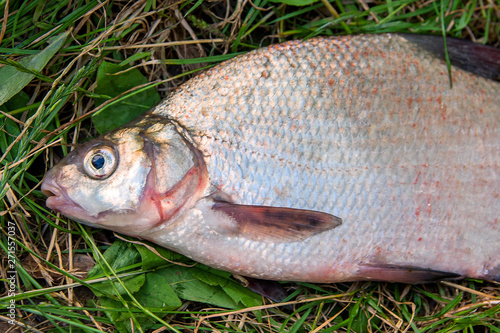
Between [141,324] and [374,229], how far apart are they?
1544 millimetres

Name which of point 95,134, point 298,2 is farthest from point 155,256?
point 298,2

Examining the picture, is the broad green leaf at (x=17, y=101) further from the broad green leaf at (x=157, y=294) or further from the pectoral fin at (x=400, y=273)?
Answer: the pectoral fin at (x=400, y=273)

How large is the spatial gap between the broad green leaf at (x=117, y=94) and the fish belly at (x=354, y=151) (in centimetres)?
38

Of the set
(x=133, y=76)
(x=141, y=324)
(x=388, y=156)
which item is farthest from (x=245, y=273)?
(x=133, y=76)

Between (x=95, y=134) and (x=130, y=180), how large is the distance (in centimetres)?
83

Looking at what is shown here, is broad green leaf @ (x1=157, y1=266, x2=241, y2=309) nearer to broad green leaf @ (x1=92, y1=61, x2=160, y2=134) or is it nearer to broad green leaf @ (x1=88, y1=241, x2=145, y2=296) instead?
broad green leaf @ (x1=88, y1=241, x2=145, y2=296)

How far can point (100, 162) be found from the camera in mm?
2066

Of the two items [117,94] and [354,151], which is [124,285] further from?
[354,151]

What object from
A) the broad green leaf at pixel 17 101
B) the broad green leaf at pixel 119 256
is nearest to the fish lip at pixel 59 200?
the broad green leaf at pixel 119 256

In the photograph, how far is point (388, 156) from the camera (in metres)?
2.23

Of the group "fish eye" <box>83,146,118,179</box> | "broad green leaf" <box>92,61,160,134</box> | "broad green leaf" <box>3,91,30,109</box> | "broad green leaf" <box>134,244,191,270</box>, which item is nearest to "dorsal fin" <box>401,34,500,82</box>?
"broad green leaf" <box>92,61,160,134</box>

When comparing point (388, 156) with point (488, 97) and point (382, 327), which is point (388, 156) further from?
point (382, 327)

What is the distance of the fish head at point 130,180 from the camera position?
2039mm

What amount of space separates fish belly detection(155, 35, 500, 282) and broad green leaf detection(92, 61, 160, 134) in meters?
0.38
